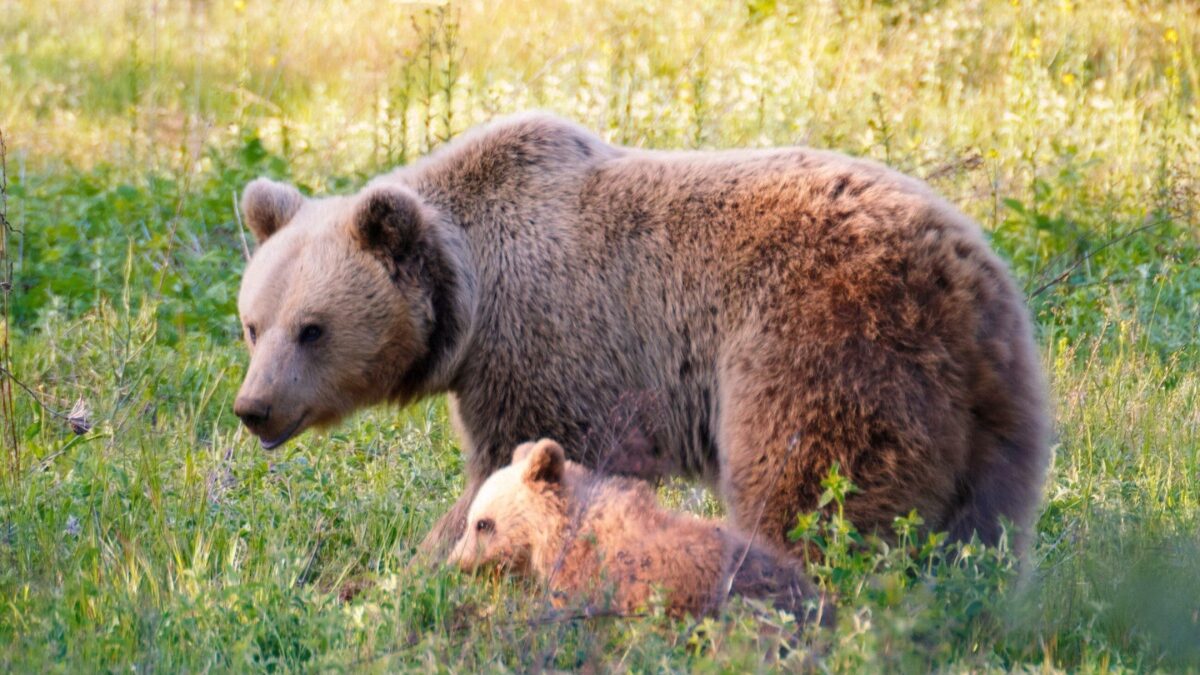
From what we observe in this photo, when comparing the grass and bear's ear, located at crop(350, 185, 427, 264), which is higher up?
bear's ear, located at crop(350, 185, 427, 264)

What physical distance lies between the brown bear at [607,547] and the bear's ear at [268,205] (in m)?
1.40

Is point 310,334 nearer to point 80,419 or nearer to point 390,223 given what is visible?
point 390,223

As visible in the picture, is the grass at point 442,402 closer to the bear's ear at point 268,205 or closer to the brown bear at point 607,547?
the brown bear at point 607,547

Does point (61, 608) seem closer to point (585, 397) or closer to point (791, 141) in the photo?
point (585, 397)

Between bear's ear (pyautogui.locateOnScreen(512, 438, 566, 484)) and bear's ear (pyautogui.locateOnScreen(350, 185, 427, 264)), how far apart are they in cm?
96

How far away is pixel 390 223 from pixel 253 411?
2.53ft

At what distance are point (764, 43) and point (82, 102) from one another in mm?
5610

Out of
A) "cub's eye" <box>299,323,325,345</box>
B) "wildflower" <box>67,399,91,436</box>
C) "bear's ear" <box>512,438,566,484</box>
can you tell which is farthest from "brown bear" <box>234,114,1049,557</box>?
"wildflower" <box>67,399,91,436</box>

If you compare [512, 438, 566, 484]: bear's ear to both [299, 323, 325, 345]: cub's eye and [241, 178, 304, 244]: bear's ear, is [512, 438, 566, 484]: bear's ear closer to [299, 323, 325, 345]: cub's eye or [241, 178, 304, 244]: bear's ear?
[299, 323, 325, 345]: cub's eye

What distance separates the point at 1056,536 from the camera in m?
5.09

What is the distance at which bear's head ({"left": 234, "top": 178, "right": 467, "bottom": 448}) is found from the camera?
4812mm

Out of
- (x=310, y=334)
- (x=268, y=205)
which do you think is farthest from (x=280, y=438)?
(x=268, y=205)

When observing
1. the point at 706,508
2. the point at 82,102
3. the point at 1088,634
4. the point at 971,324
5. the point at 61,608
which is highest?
the point at 971,324

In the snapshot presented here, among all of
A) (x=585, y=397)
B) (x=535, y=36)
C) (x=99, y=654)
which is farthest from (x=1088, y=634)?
(x=535, y=36)
